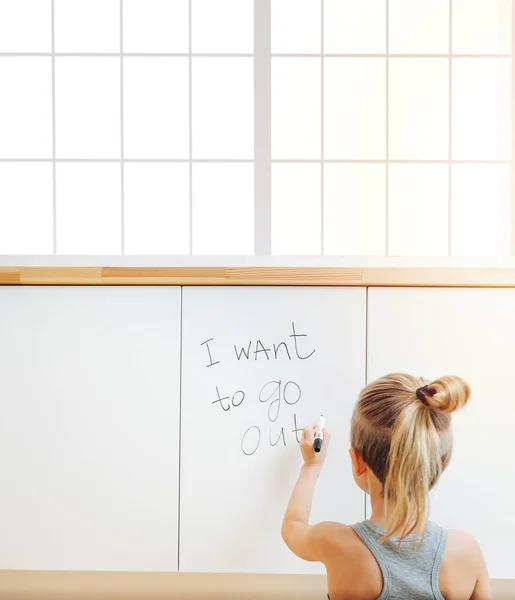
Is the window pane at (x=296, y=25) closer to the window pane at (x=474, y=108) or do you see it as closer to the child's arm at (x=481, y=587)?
the window pane at (x=474, y=108)

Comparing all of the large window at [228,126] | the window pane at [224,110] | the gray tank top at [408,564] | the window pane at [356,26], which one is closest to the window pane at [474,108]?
the large window at [228,126]

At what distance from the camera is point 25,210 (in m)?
1.93

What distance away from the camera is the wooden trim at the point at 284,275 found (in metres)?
1.23

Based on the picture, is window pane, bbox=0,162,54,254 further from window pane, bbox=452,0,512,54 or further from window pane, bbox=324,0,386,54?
window pane, bbox=452,0,512,54

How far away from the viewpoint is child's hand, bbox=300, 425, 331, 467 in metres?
1.21

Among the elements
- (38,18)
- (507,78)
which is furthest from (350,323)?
(38,18)

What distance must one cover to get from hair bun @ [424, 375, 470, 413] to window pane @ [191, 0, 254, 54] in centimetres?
137

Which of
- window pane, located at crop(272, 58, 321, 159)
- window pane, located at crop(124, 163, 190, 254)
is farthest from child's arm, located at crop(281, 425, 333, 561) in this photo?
window pane, located at crop(272, 58, 321, 159)

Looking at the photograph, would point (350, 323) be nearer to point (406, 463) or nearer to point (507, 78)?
point (406, 463)

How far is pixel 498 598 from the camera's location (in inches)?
52.6

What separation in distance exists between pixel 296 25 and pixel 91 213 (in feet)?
2.93

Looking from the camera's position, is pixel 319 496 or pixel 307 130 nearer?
pixel 319 496

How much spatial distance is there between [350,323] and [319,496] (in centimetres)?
39

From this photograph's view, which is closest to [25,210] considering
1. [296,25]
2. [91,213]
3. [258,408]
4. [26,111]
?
[91,213]
